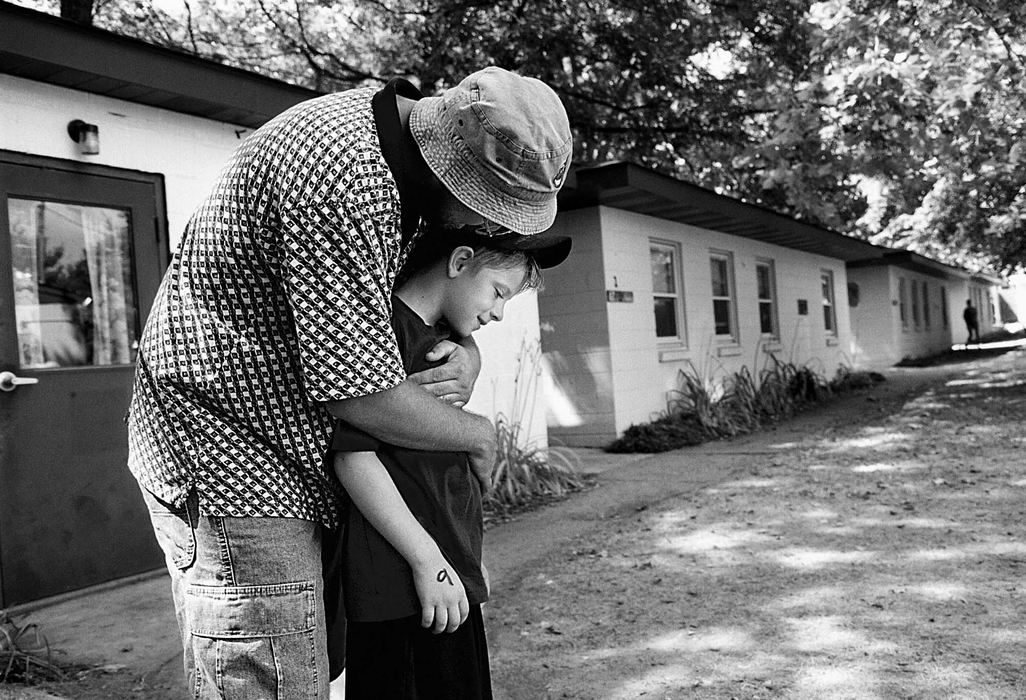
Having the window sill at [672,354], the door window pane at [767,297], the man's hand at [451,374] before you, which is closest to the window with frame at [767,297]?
the door window pane at [767,297]

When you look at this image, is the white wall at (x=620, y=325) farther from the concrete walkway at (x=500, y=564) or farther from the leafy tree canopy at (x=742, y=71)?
the leafy tree canopy at (x=742, y=71)

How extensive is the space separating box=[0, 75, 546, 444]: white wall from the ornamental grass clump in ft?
8.50

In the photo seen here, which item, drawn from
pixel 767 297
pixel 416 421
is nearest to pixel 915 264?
pixel 767 297

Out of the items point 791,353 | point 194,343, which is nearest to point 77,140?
point 194,343

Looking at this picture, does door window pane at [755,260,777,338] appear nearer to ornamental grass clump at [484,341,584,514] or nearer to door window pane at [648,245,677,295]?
door window pane at [648,245,677,295]

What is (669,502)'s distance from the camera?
6.76 metres

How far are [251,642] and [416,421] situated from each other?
43cm

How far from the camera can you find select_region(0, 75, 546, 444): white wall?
495cm

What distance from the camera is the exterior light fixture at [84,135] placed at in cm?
514

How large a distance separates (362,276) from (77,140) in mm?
4532

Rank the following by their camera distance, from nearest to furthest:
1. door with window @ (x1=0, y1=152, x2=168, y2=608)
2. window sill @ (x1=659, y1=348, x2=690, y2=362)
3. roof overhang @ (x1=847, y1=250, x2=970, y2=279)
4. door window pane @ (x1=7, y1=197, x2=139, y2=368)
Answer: door with window @ (x1=0, y1=152, x2=168, y2=608), door window pane @ (x1=7, y1=197, x2=139, y2=368), window sill @ (x1=659, y1=348, x2=690, y2=362), roof overhang @ (x1=847, y1=250, x2=970, y2=279)

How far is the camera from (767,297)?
50.6 feet

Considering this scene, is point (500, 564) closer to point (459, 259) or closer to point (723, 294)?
point (459, 259)

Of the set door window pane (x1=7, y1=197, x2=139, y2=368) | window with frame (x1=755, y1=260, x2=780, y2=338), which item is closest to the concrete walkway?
door window pane (x1=7, y1=197, x2=139, y2=368)
